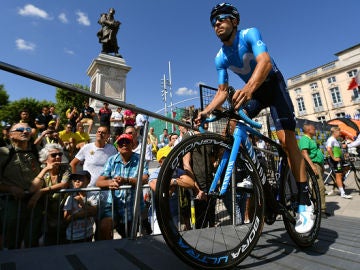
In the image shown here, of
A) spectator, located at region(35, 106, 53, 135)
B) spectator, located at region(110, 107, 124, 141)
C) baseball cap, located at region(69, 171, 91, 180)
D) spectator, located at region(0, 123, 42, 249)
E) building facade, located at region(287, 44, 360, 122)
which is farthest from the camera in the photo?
building facade, located at region(287, 44, 360, 122)

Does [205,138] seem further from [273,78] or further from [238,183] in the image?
[273,78]

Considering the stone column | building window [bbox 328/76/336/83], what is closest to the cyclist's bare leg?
the stone column

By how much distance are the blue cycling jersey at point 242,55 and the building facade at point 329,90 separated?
5325 cm

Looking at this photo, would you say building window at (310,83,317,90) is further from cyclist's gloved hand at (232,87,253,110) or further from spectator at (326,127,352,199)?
cyclist's gloved hand at (232,87,253,110)

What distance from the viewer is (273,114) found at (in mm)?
2520

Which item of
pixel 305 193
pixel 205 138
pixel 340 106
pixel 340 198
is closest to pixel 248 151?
pixel 205 138

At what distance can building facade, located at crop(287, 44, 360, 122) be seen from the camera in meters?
47.1

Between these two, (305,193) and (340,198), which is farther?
(340,198)

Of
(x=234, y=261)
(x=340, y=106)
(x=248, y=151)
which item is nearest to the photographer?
(x=234, y=261)

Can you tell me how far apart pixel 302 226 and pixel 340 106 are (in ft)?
189

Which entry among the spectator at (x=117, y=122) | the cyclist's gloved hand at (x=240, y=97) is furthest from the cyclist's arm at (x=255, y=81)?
the spectator at (x=117, y=122)

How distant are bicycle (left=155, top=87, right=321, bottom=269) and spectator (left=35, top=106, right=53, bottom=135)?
8.71m

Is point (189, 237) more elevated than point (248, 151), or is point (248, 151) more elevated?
point (248, 151)

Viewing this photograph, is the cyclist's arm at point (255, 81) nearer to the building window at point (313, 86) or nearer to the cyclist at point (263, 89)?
the cyclist at point (263, 89)
